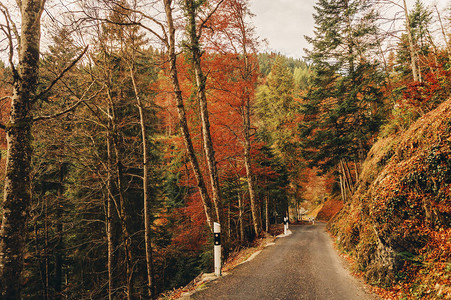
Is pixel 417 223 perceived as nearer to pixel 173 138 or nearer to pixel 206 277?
pixel 206 277

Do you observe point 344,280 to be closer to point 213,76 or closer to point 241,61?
point 213,76

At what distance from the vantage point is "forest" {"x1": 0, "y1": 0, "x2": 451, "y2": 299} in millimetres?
3578

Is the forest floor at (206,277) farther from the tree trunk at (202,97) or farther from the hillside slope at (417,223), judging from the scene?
the hillside slope at (417,223)

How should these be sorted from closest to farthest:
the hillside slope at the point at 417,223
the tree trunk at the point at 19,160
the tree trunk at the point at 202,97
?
the tree trunk at the point at 19,160, the hillside slope at the point at 417,223, the tree trunk at the point at 202,97

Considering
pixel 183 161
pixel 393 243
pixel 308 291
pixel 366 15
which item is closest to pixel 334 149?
pixel 366 15

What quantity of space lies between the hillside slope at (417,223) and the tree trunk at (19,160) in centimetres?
598

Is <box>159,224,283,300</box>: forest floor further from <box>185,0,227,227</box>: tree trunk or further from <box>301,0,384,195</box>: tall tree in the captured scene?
<box>301,0,384,195</box>: tall tree

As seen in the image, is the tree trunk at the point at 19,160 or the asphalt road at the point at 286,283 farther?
the asphalt road at the point at 286,283

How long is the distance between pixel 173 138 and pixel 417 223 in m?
13.2

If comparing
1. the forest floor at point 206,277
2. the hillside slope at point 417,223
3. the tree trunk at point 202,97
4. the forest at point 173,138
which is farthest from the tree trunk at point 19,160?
the hillside slope at point 417,223

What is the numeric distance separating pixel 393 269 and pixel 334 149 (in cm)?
1471

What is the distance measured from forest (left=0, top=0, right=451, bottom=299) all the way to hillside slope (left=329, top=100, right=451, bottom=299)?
3cm

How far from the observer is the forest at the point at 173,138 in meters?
3.58

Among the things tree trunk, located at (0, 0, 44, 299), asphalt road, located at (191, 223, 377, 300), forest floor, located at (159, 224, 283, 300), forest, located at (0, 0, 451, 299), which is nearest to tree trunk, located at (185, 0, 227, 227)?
forest, located at (0, 0, 451, 299)
